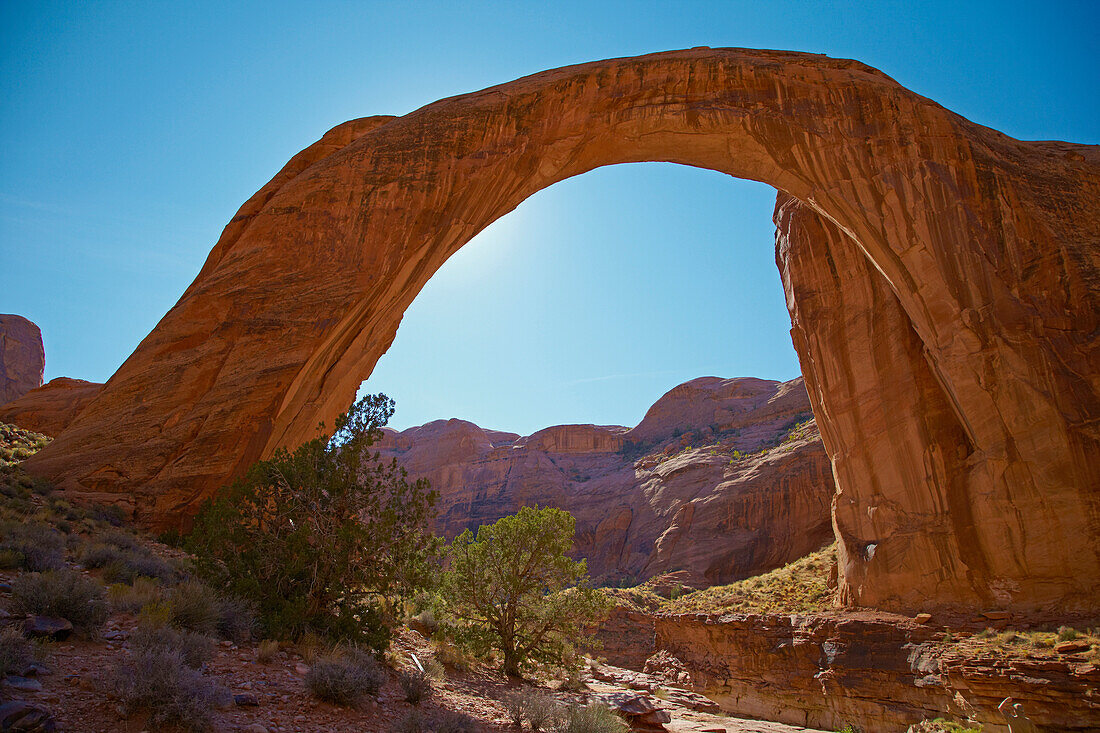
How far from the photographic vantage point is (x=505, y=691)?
8703 mm

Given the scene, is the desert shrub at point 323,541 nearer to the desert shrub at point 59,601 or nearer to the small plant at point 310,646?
the small plant at point 310,646

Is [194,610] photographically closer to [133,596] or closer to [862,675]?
[133,596]

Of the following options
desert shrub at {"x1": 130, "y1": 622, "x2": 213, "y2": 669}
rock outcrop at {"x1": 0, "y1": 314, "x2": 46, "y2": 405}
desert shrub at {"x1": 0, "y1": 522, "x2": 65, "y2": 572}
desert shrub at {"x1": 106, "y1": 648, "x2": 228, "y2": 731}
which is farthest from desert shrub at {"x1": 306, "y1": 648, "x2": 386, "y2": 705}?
rock outcrop at {"x1": 0, "y1": 314, "x2": 46, "y2": 405}

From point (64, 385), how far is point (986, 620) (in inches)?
1313

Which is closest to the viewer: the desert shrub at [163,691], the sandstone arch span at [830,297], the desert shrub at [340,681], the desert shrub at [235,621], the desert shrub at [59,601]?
the desert shrub at [163,691]

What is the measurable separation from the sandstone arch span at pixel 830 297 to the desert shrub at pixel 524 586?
4.88 meters

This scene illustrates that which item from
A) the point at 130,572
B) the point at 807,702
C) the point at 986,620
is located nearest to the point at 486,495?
the point at 807,702

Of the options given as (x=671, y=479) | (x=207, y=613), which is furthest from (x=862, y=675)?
(x=671, y=479)

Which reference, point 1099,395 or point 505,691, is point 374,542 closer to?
point 505,691

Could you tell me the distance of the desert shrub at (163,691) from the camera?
356cm

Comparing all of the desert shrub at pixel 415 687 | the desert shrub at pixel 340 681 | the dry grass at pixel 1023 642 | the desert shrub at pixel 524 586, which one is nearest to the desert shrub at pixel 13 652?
the desert shrub at pixel 340 681

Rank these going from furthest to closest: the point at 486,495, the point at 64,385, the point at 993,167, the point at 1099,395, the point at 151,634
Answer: the point at 486,495, the point at 64,385, the point at 993,167, the point at 1099,395, the point at 151,634

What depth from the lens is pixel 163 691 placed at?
364 centimetres

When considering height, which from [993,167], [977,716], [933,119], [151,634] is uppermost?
[933,119]
